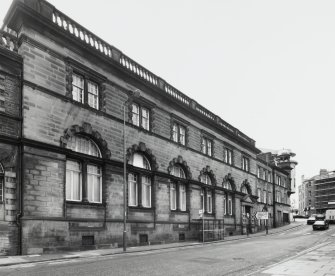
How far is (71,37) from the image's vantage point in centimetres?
2580

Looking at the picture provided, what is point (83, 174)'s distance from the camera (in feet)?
86.4

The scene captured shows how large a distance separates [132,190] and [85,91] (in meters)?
8.36

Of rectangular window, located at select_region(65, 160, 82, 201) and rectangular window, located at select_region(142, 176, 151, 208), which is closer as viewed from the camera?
rectangular window, located at select_region(65, 160, 82, 201)

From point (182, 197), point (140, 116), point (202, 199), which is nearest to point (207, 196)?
point (202, 199)

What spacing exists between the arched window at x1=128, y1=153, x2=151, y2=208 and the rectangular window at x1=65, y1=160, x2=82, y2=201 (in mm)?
5475

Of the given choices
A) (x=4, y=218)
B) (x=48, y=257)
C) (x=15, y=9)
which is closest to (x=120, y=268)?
(x=48, y=257)

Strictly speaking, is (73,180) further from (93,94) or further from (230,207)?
(230,207)

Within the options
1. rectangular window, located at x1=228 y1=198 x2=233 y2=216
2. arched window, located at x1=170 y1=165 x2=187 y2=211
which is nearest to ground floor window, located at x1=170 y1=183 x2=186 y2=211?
arched window, located at x1=170 y1=165 x2=187 y2=211

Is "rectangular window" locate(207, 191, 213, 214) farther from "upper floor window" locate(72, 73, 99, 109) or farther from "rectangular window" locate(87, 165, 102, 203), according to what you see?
"upper floor window" locate(72, 73, 99, 109)

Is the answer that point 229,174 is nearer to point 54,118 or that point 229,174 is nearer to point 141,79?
point 141,79

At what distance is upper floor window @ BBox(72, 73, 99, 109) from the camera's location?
1053 inches

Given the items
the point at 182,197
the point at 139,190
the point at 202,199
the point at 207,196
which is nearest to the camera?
the point at 139,190

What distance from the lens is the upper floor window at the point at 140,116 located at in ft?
106

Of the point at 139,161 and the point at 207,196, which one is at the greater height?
the point at 139,161
